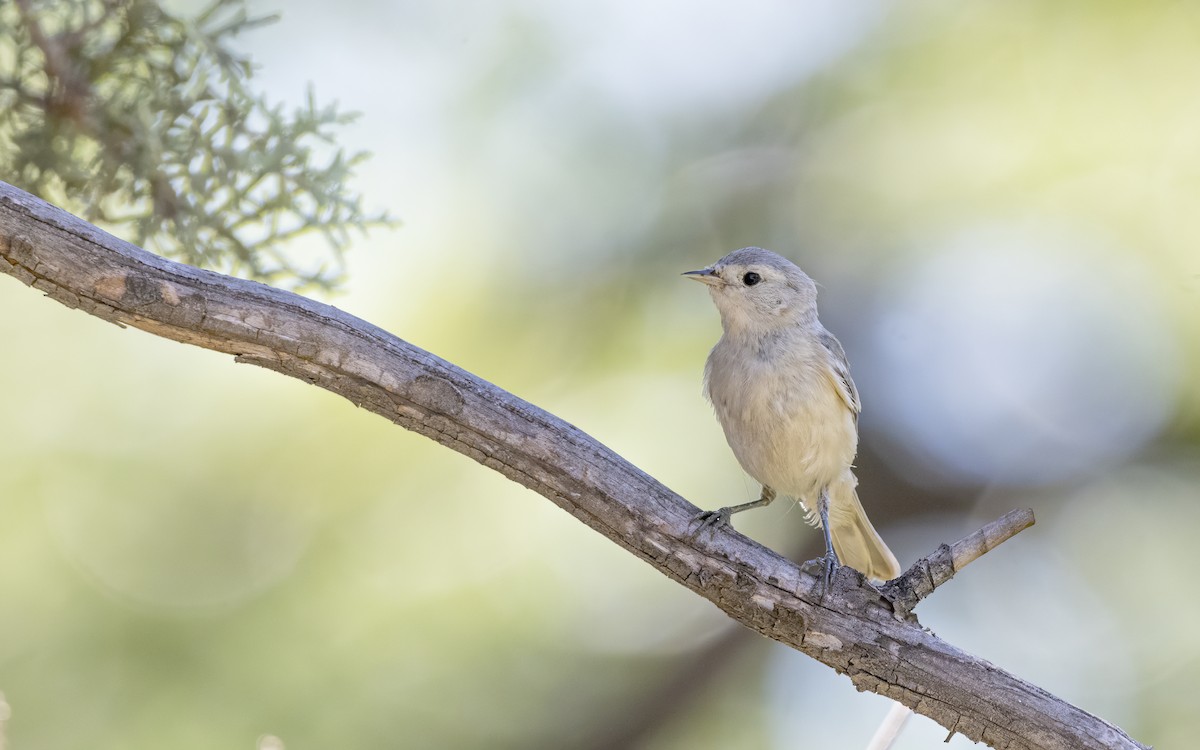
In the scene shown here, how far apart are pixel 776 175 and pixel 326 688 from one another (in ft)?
7.34

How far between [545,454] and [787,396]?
2.14ft

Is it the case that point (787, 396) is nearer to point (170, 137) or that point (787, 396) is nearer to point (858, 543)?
point (858, 543)

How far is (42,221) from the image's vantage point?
173 cm

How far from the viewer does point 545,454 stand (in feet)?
5.96

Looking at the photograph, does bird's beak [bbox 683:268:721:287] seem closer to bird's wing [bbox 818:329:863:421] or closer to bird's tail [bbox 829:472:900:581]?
bird's wing [bbox 818:329:863:421]

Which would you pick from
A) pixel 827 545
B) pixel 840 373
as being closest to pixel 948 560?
pixel 827 545

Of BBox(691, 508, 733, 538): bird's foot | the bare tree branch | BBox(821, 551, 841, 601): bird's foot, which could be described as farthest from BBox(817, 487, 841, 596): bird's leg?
BBox(691, 508, 733, 538): bird's foot

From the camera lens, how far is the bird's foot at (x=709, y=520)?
186 centimetres

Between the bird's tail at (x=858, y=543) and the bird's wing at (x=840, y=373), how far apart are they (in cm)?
23

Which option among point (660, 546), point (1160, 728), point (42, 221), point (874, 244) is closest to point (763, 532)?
point (874, 244)

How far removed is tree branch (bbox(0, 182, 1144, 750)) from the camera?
5.65 ft

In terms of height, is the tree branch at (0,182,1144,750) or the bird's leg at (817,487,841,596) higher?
the bird's leg at (817,487,841,596)

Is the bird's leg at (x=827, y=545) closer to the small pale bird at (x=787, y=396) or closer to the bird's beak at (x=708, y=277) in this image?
the small pale bird at (x=787, y=396)

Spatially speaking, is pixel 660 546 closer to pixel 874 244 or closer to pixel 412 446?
pixel 412 446
